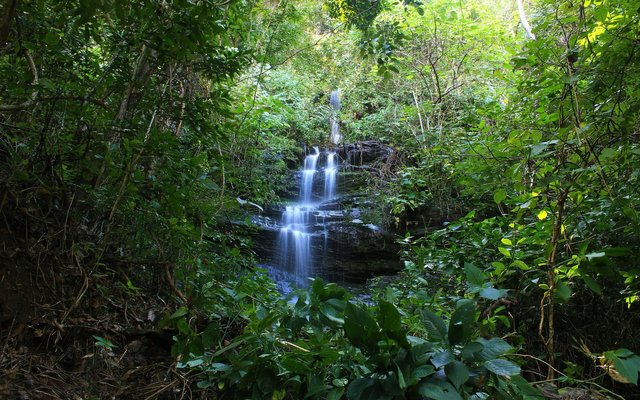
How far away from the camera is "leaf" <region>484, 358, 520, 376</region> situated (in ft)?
3.20

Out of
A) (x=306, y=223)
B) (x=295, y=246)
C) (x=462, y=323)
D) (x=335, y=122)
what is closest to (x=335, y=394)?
(x=462, y=323)

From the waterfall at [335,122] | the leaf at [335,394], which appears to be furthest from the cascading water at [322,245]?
the leaf at [335,394]

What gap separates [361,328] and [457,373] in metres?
0.27

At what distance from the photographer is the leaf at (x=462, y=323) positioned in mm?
1059

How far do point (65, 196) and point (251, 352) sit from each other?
5.08 ft

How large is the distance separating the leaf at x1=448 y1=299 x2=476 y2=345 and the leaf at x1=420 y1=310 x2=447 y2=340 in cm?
4

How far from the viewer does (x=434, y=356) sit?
1.04 m

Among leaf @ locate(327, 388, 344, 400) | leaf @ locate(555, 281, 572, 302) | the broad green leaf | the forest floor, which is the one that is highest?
leaf @ locate(555, 281, 572, 302)

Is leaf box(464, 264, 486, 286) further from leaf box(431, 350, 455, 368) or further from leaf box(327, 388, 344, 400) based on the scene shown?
leaf box(327, 388, 344, 400)

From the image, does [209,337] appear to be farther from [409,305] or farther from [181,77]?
[181,77]

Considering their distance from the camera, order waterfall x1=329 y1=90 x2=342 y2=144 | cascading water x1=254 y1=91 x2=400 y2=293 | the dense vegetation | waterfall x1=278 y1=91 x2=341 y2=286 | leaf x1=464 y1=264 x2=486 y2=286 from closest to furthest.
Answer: the dense vegetation → leaf x1=464 y1=264 x2=486 y2=286 → cascading water x1=254 y1=91 x2=400 y2=293 → waterfall x1=278 y1=91 x2=341 y2=286 → waterfall x1=329 y1=90 x2=342 y2=144

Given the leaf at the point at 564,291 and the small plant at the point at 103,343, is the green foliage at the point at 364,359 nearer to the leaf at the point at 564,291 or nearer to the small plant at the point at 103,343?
the leaf at the point at 564,291

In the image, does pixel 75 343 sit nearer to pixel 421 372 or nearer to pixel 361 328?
pixel 361 328

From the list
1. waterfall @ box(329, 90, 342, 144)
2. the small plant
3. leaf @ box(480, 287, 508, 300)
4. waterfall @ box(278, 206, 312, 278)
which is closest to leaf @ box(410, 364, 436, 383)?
leaf @ box(480, 287, 508, 300)
